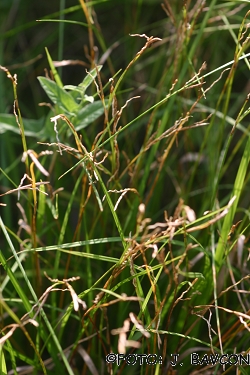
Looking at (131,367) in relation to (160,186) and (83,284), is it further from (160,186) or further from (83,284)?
(160,186)

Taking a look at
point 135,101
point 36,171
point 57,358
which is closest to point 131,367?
point 57,358

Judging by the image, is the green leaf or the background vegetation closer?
Answer: the background vegetation

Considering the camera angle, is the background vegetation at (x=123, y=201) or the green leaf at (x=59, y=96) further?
the green leaf at (x=59, y=96)

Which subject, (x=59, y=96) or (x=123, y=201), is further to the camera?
(x=123, y=201)

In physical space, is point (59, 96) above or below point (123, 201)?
above

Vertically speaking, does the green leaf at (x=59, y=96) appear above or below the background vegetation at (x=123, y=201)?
above

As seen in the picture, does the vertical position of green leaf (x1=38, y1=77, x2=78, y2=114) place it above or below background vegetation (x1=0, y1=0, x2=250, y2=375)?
above
